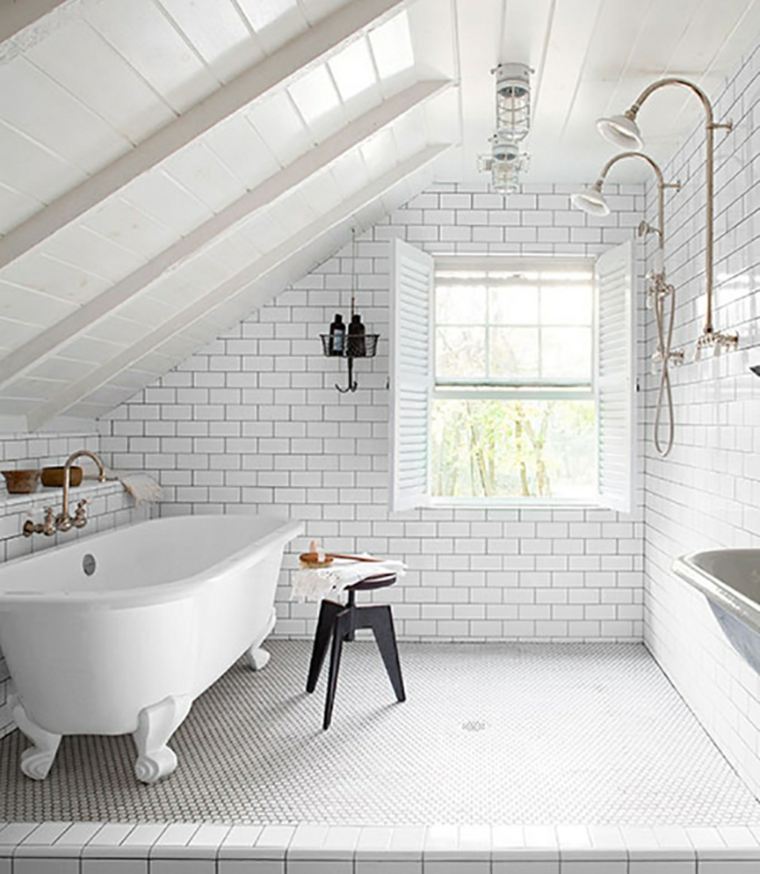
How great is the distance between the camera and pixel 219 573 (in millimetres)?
3604

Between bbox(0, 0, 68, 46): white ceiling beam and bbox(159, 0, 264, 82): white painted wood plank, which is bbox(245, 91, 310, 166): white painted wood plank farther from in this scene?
bbox(0, 0, 68, 46): white ceiling beam

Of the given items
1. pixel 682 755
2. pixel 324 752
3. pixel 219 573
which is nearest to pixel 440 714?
pixel 324 752

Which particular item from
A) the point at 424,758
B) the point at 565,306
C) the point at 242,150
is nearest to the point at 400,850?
the point at 424,758

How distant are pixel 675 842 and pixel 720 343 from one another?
1865 mm

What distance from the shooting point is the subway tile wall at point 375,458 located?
5.47m

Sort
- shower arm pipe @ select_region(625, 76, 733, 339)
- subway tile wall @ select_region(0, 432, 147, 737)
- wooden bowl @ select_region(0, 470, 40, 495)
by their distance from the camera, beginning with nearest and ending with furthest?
1. shower arm pipe @ select_region(625, 76, 733, 339)
2. subway tile wall @ select_region(0, 432, 147, 737)
3. wooden bowl @ select_region(0, 470, 40, 495)

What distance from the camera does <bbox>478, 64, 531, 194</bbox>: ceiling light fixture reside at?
3611 mm

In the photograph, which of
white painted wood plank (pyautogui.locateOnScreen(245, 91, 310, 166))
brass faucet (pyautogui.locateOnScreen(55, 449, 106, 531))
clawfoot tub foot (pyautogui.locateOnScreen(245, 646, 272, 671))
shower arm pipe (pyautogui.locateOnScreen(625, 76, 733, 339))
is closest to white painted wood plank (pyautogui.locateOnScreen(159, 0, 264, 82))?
white painted wood plank (pyautogui.locateOnScreen(245, 91, 310, 166))

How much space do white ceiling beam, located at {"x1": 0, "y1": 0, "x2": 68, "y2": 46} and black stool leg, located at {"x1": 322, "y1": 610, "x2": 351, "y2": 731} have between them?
114 inches

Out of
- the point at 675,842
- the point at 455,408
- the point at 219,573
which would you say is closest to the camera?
the point at 675,842

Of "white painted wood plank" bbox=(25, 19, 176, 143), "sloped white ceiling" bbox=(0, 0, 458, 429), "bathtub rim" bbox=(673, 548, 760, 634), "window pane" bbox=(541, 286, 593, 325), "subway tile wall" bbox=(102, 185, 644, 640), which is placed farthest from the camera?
"window pane" bbox=(541, 286, 593, 325)

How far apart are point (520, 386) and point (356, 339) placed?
3.71 feet

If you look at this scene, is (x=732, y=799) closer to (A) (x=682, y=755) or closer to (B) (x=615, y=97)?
(A) (x=682, y=755)

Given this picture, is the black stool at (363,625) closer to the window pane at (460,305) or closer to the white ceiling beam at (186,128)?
the window pane at (460,305)
